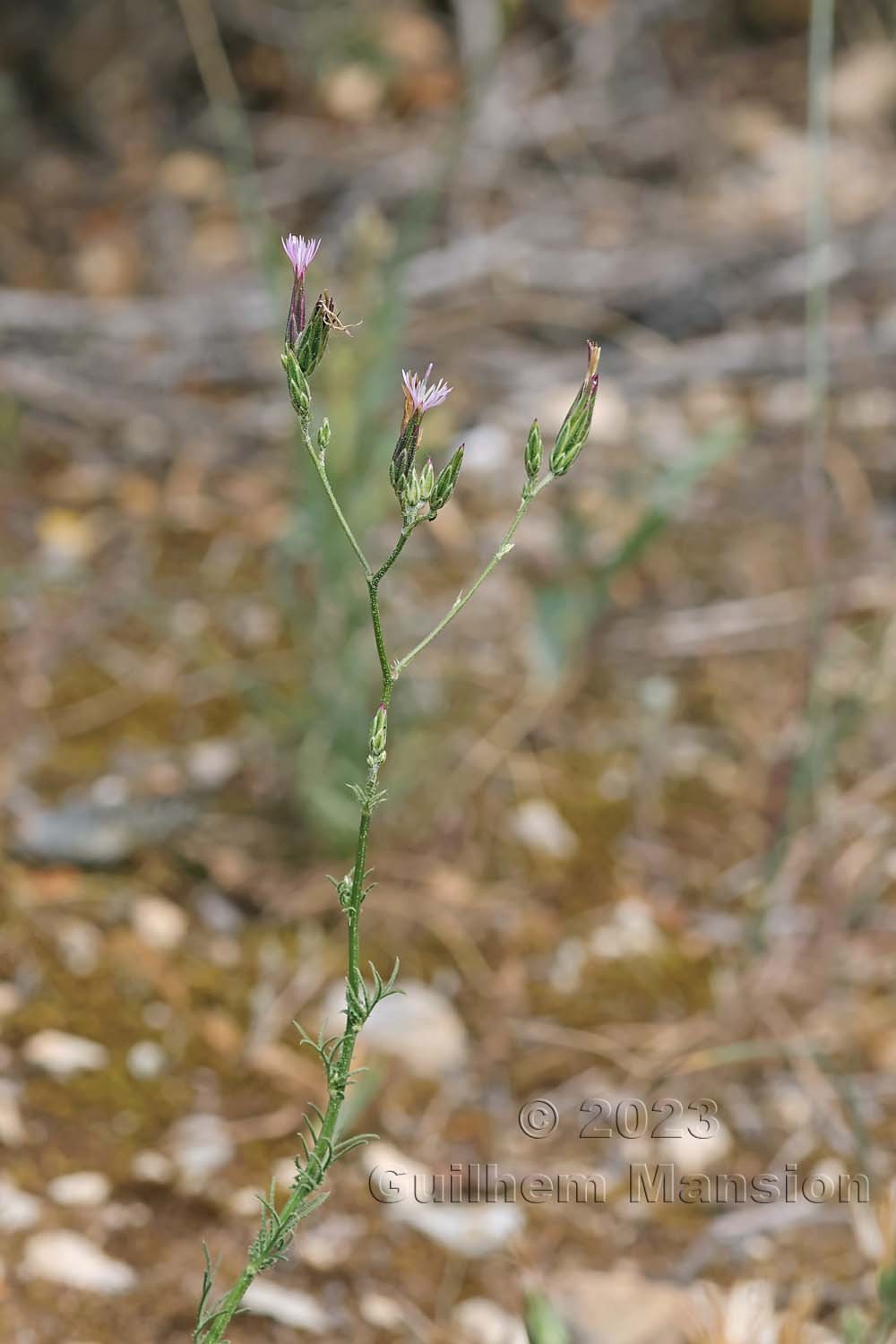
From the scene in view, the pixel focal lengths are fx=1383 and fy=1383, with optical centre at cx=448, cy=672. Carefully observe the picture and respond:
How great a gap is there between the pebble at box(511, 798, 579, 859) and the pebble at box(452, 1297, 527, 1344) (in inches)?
21.6

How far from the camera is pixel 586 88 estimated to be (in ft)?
8.78

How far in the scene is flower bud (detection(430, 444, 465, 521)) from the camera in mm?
725

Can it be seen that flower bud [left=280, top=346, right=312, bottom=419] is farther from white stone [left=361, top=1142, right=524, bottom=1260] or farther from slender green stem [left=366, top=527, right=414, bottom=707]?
white stone [left=361, top=1142, right=524, bottom=1260]

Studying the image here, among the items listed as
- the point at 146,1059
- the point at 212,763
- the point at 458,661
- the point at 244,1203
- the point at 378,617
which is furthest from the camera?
the point at 458,661

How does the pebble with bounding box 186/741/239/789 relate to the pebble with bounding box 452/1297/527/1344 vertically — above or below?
above

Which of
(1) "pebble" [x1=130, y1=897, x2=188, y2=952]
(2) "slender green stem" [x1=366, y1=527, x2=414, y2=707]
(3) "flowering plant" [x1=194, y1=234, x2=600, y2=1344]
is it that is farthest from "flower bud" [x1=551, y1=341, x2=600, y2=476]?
(1) "pebble" [x1=130, y1=897, x2=188, y2=952]

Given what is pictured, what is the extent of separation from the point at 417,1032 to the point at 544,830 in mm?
334

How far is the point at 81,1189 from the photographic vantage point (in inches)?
44.3

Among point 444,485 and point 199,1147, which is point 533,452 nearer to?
point 444,485

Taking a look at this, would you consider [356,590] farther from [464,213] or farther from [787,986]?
[464,213]

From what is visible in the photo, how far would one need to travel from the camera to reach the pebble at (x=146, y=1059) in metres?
1.25

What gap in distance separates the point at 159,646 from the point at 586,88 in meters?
1.56

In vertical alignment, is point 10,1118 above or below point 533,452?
below

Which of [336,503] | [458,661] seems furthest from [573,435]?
[458,661]
